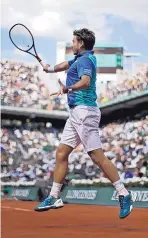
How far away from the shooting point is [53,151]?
28.6 metres

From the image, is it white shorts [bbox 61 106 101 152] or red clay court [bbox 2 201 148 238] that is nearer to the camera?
white shorts [bbox 61 106 101 152]

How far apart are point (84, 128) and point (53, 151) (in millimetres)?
23537

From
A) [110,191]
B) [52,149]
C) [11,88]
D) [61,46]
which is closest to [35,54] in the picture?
[110,191]

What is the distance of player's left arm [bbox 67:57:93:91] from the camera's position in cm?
485

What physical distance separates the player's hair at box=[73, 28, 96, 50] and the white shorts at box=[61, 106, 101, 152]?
61 centimetres

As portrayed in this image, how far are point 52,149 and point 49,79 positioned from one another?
10.3 m

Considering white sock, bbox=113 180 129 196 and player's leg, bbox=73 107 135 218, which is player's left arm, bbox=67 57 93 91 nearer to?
player's leg, bbox=73 107 135 218

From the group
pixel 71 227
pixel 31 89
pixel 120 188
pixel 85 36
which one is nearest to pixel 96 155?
pixel 120 188

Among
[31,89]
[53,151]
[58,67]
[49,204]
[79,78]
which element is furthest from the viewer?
[31,89]

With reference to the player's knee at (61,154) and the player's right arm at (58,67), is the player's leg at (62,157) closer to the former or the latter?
the player's knee at (61,154)

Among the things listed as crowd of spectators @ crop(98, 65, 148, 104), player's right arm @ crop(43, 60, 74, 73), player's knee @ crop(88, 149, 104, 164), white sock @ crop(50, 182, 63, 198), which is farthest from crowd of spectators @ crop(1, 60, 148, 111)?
player's knee @ crop(88, 149, 104, 164)

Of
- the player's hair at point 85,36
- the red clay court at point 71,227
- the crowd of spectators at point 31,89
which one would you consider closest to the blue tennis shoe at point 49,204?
the red clay court at point 71,227

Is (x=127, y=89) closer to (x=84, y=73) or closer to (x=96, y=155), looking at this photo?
(x=96, y=155)

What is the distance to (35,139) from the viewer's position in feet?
102
